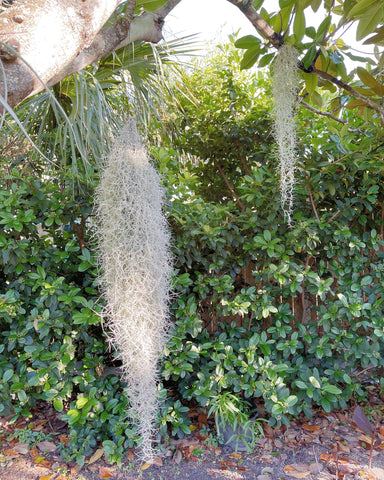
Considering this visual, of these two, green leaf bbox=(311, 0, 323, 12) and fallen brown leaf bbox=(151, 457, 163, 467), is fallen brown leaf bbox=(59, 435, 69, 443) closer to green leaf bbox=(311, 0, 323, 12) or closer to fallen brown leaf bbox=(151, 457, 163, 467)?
fallen brown leaf bbox=(151, 457, 163, 467)

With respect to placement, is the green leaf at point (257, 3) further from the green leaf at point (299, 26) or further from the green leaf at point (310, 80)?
the green leaf at point (310, 80)

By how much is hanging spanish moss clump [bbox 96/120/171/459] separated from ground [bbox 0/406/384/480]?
1.68 ft

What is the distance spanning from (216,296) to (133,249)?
0.72 metres

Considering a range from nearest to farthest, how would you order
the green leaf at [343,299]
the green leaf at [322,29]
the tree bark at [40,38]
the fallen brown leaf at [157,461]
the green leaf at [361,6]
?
the tree bark at [40,38], the green leaf at [361,6], the green leaf at [322,29], the fallen brown leaf at [157,461], the green leaf at [343,299]

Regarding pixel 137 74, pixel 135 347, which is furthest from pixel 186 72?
pixel 135 347

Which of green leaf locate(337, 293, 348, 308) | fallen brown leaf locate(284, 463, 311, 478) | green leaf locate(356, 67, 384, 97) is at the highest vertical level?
green leaf locate(356, 67, 384, 97)

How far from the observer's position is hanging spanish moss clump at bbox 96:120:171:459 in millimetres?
1410

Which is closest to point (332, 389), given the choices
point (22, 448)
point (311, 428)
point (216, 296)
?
point (311, 428)

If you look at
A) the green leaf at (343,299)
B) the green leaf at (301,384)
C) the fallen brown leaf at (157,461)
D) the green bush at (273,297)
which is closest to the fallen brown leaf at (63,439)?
the fallen brown leaf at (157,461)

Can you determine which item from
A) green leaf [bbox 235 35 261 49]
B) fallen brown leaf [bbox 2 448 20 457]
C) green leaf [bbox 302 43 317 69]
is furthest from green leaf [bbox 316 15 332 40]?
fallen brown leaf [bbox 2 448 20 457]

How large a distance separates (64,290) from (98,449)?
83 cm

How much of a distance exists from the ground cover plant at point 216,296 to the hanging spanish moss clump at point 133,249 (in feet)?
1.02

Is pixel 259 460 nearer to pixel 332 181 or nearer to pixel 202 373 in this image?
pixel 202 373

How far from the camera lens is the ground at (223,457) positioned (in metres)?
1.64
